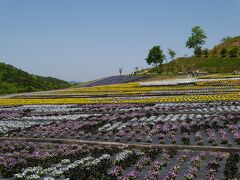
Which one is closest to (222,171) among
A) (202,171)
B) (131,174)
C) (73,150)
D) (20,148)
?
(202,171)

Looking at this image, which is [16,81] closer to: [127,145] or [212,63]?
[212,63]

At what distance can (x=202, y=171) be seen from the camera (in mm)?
15531

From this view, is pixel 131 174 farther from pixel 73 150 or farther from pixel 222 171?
pixel 73 150

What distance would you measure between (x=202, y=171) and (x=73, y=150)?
7.43 m

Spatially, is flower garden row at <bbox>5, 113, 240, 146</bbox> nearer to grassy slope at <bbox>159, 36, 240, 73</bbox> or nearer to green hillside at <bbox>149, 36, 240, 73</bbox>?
green hillside at <bbox>149, 36, 240, 73</bbox>

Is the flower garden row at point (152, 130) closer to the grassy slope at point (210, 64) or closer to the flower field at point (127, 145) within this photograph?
the flower field at point (127, 145)

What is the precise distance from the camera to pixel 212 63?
12706 cm

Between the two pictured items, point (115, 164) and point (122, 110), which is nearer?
point (115, 164)

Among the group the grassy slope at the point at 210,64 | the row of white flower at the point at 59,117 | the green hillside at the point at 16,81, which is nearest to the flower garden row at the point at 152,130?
the row of white flower at the point at 59,117

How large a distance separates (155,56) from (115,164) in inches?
5440

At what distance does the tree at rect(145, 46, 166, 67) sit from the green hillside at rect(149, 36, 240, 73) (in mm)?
8333

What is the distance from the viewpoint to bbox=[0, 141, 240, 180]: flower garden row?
15172mm

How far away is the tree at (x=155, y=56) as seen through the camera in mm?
153250

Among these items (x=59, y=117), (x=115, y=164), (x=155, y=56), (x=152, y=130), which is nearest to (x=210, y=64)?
(x=155, y=56)
